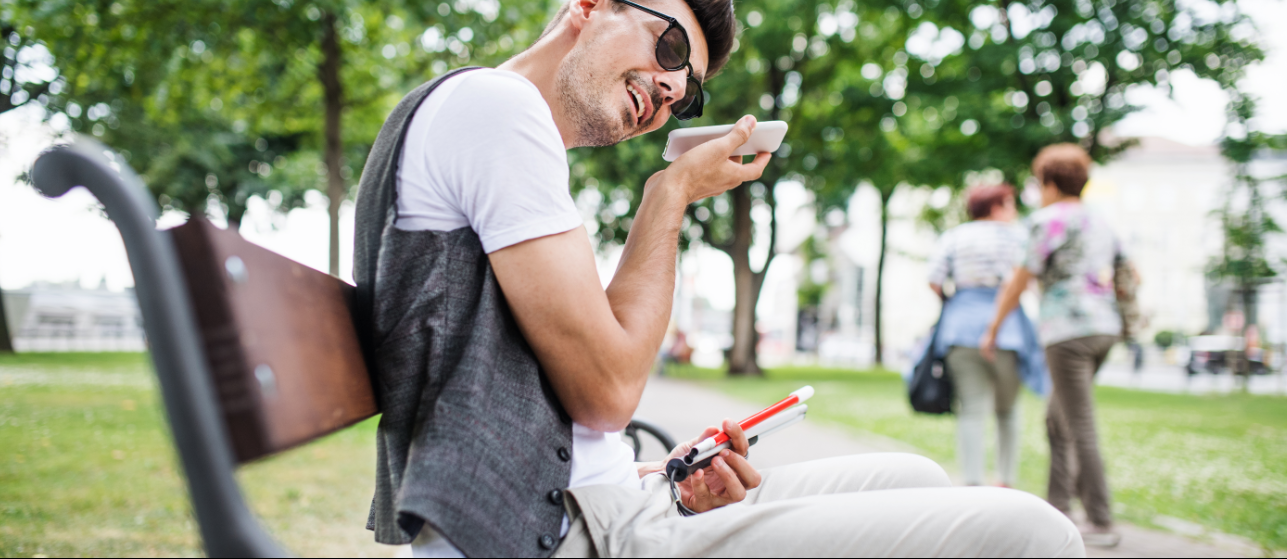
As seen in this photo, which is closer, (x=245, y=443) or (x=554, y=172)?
(x=245, y=443)

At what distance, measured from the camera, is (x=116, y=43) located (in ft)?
32.1

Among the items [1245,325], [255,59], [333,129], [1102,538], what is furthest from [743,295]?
[1102,538]

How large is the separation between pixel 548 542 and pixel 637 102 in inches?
31.9

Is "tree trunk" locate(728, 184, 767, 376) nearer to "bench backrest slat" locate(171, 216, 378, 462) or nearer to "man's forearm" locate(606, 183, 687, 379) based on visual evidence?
"man's forearm" locate(606, 183, 687, 379)

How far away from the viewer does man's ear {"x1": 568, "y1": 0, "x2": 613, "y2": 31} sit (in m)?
1.55

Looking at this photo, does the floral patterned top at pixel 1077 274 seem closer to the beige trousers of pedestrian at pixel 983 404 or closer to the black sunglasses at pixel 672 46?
the beige trousers of pedestrian at pixel 983 404

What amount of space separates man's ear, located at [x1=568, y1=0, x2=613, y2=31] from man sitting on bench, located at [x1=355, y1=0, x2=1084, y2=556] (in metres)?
0.38

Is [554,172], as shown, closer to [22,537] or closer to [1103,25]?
[22,537]

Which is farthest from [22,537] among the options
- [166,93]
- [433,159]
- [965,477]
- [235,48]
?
[166,93]

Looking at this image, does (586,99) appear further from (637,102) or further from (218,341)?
(218,341)

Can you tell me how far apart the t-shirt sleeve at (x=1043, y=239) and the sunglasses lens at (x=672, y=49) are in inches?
131

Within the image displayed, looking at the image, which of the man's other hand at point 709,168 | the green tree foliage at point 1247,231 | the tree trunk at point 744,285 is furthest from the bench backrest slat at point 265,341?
the tree trunk at point 744,285

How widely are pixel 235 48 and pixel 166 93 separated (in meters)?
4.00

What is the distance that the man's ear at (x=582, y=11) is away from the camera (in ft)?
5.08
